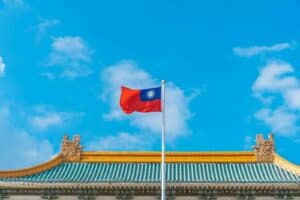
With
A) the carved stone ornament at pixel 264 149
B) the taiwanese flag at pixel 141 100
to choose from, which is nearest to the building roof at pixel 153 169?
the carved stone ornament at pixel 264 149

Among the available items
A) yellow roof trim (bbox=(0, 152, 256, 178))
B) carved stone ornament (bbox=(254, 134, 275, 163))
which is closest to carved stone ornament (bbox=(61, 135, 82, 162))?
yellow roof trim (bbox=(0, 152, 256, 178))

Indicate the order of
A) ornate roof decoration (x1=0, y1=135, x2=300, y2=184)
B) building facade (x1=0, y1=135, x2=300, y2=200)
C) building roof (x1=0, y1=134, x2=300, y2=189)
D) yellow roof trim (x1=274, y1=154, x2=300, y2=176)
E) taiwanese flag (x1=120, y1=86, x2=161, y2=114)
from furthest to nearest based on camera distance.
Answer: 1. yellow roof trim (x1=274, y1=154, x2=300, y2=176)
2. ornate roof decoration (x1=0, y1=135, x2=300, y2=184)
3. building roof (x1=0, y1=134, x2=300, y2=189)
4. building facade (x1=0, y1=135, x2=300, y2=200)
5. taiwanese flag (x1=120, y1=86, x2=161, y2=114)

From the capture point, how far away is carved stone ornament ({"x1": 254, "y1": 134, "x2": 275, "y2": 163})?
125ft

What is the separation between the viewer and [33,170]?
122 feet

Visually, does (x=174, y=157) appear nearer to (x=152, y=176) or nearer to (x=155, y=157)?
(x=155, y=157)

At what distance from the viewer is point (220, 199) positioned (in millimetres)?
34656

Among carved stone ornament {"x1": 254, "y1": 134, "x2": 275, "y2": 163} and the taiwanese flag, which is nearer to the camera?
the taiwanese flag

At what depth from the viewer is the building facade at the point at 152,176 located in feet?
113

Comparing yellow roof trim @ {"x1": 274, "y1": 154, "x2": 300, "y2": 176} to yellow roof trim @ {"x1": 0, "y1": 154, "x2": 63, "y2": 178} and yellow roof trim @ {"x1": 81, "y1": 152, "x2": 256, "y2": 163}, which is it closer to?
yellow roof trim @ {"x1": 81, "y1": 152, "x2": 256, "y2": 163}

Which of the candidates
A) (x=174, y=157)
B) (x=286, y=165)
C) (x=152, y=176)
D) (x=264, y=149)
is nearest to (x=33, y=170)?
(x=152, y=176)

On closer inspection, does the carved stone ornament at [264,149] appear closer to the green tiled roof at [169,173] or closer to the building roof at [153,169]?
the building roof at [153,169]

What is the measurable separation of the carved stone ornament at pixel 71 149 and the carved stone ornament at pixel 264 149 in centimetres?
1308

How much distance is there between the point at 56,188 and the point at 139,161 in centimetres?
665

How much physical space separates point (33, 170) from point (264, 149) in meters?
16.6
